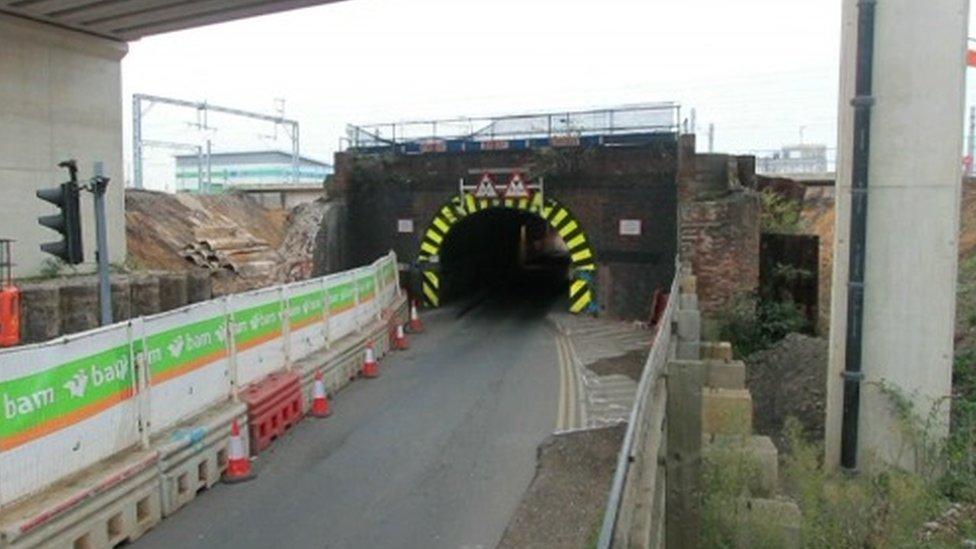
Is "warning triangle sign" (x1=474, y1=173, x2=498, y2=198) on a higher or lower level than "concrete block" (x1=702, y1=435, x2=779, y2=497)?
higher

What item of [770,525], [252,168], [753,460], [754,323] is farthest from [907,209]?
[252,168]

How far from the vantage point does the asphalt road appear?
298 inches

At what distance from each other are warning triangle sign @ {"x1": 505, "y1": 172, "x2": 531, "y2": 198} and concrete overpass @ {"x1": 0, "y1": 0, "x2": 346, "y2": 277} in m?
6.61

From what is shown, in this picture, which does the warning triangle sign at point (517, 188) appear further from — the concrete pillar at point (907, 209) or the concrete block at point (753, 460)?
the concrete block at point (753, 460)

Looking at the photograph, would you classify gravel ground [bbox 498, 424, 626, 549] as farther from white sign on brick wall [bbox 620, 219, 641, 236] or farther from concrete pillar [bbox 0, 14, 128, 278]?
concrete pillar [bbox 0, 14, 128, 278]

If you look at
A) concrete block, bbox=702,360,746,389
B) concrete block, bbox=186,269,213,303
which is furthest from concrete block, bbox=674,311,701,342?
concrete block, bbox=186,269,213,303

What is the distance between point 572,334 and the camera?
19.2 meters

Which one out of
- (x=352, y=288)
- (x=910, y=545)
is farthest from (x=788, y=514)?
(x=352, y=288)

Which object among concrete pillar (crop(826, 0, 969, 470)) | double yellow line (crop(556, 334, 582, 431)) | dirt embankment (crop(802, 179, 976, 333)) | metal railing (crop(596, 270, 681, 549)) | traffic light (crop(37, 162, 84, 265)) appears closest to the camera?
metal railing (crop(596, 270, 681, 549))

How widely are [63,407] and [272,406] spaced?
3.69 metres

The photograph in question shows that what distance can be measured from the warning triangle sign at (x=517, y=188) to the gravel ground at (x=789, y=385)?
7.87 meters

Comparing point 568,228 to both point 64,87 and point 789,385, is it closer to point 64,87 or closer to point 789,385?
point 789,385

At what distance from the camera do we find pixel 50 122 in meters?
20.0

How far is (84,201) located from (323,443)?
14.4 metres
